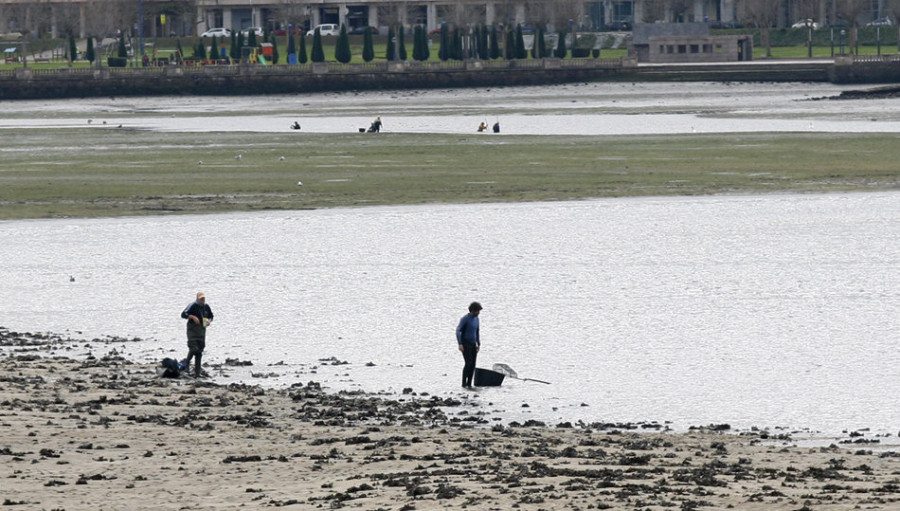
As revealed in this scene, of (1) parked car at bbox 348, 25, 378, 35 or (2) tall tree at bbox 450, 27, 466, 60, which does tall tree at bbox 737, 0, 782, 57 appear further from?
(1) parked car at bbox 348, 25, 378, 35

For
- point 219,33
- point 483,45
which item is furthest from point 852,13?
point 219,33

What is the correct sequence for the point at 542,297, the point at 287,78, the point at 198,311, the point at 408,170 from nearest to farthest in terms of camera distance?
the point at 198,311
the point at 542,297
the point at 408,170
the point at 287,78

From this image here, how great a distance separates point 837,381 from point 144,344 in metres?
12.5

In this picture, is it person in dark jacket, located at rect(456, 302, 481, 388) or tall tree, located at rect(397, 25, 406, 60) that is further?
tall tree, located at rect(397, 25, 406, 60)

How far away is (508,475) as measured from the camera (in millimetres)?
18359

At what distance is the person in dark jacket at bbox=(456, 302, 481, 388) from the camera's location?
81.3ft

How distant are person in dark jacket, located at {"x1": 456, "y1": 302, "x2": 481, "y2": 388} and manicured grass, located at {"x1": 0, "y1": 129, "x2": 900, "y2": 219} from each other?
84.9 ft

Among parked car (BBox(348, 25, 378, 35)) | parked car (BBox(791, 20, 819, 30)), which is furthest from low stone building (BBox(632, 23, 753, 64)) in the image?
parked car (BBox(348, 25, 378, 35))

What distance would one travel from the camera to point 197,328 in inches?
1008

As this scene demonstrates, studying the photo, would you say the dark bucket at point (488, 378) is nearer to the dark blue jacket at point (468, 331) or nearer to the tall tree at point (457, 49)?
the dark blue jacket at point (468, 331)

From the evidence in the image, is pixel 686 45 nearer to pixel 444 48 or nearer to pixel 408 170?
pixel 444 48

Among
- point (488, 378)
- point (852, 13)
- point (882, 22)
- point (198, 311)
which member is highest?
point (852, 13)

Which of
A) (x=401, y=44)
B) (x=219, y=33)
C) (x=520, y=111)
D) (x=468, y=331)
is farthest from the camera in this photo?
(x=219, y=33)

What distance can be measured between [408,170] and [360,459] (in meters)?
41.7
